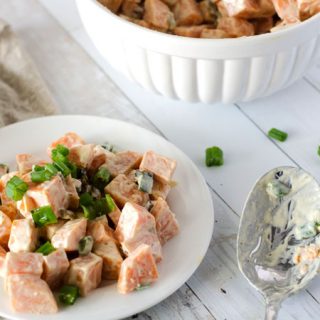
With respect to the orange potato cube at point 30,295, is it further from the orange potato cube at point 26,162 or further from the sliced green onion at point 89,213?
the orange potato cube at point 26,162

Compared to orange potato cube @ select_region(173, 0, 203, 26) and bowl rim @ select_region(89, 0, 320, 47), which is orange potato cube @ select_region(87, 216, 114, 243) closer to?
bowl rim @ select_region(89, 0, 320, 47)

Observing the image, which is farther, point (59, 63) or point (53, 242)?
point (59, 63)

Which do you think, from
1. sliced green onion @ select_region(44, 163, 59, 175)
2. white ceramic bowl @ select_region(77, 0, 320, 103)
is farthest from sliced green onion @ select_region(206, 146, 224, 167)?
sliced green onion @ select_region(44, 163, 59, 175)

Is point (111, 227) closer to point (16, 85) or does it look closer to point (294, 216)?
point (294, 216)

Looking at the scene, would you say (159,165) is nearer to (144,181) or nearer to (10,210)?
(144,181)

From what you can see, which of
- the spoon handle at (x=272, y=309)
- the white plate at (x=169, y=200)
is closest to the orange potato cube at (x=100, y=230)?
the white plate at (x=169, y=200)

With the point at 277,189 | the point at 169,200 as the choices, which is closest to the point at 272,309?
the point at 277,189

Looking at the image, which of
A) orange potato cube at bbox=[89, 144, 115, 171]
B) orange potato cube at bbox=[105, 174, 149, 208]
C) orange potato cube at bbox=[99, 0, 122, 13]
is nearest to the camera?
orange potato cube at bbox=[105, 174, 149, 208]

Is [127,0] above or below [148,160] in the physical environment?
above

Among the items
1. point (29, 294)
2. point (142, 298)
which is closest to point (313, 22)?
point (142, 298)
